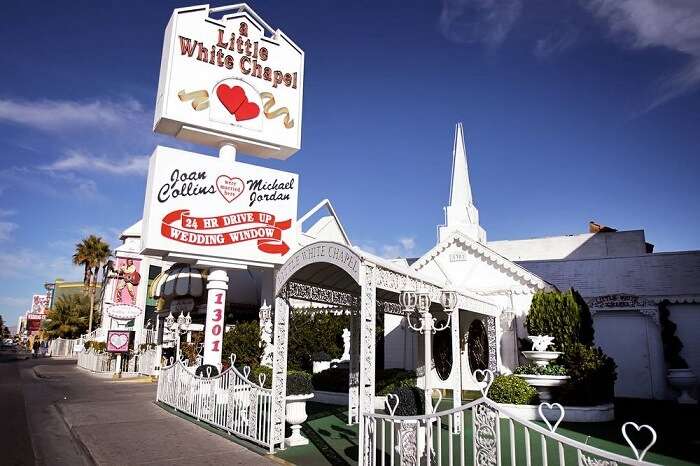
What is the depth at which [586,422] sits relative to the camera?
38.8 feet

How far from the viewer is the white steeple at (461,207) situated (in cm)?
2245

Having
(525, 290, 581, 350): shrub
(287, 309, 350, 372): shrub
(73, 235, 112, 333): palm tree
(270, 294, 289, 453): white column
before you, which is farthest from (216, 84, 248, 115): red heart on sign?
(73, 235, 112, 333): palm tree

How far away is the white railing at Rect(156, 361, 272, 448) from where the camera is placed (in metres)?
8.68

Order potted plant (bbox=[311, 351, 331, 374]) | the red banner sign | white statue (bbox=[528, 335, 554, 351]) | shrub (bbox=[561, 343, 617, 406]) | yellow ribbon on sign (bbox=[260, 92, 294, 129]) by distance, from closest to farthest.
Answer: shrub (bbox=[561, 343, 617, 406]) < white statue (bbox=[528, 335, 554, 351]) < the red banner sign < potted plant (bbox=[311, 351, 331, 374]) < yellow ribbon on sign (bbox=[260, 92, 294, 129])

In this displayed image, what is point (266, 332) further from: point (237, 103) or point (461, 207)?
point (461, 207)

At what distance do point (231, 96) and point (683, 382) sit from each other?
63.5 feet

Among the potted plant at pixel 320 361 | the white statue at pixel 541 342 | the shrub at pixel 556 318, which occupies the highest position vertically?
the shrub at pixel 556 318

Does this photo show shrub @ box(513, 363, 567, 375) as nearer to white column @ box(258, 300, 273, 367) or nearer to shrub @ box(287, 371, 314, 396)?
shrub @ box(287, 371, 314, 396)

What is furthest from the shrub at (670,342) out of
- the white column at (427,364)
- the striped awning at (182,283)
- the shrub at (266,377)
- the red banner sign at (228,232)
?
the striped awning at (182,283)

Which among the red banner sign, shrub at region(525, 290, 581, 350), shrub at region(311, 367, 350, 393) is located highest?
the red banner sign

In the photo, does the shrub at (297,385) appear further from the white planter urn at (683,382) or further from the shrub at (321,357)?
the white planter urn at (683,382)

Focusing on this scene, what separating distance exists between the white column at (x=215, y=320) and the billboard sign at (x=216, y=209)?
38.8 inches

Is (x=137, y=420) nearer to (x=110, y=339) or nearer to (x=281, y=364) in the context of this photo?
(x=281, y=364)

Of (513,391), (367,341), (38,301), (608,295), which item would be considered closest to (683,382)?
(608,295)
